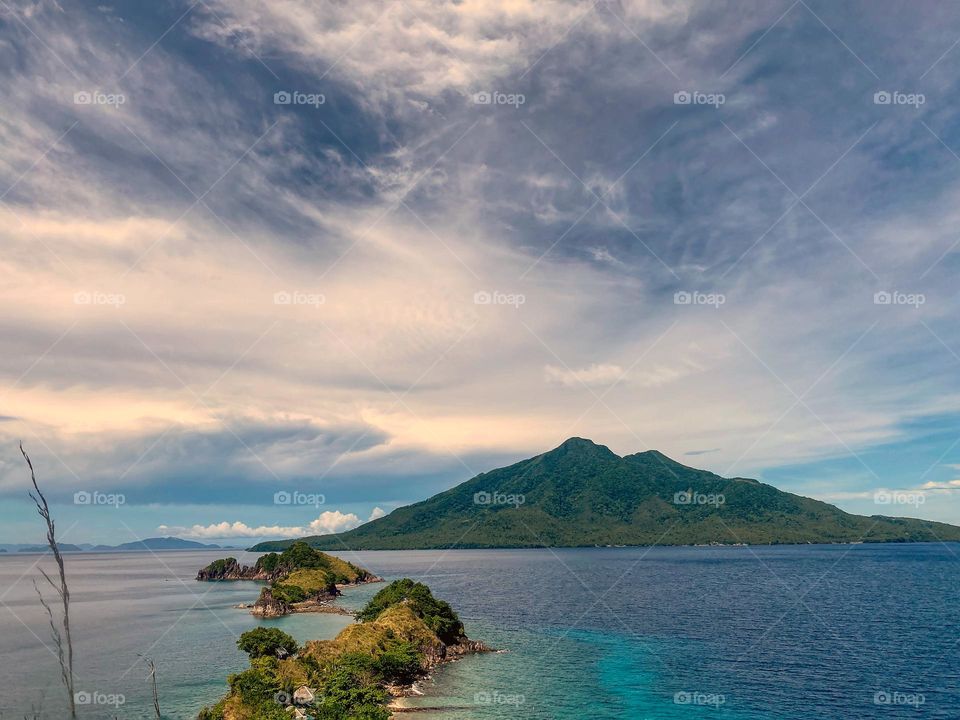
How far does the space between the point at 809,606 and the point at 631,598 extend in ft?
121

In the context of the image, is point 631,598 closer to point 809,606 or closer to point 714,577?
point 809,606

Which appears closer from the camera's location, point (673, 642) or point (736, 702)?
point (736, 702)

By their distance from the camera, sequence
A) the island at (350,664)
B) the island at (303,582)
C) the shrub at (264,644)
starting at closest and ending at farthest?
1. the island at (350,664)
2. the shrub at (264,644)
3. the island at (303,582)

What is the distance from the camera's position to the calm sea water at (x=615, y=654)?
5553 cm

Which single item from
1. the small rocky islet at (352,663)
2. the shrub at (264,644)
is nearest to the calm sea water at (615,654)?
the small rocky islet at (352,663)

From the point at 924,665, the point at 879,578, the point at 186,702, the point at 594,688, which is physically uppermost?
the point at 186,702

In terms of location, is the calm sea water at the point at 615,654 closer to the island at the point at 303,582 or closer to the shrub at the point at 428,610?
the island at the point at 303,582

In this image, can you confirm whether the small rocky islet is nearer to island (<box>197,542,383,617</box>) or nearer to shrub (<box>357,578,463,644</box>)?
shrub (<box>357,578,463,644</box>)

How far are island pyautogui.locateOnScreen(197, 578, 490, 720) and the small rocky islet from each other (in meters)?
0.08

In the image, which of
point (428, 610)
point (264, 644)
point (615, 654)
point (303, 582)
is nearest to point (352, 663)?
point (264, 644)

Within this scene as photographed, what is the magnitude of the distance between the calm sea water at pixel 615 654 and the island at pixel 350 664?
13.3 feet

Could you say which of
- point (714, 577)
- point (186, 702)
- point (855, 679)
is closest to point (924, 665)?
point (855, 679)

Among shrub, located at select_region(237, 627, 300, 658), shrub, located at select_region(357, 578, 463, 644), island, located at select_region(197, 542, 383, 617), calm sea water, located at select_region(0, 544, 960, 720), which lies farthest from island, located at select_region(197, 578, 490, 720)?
island, located at select_region(197, 542, 383, 617)

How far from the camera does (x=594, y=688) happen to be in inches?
2389
